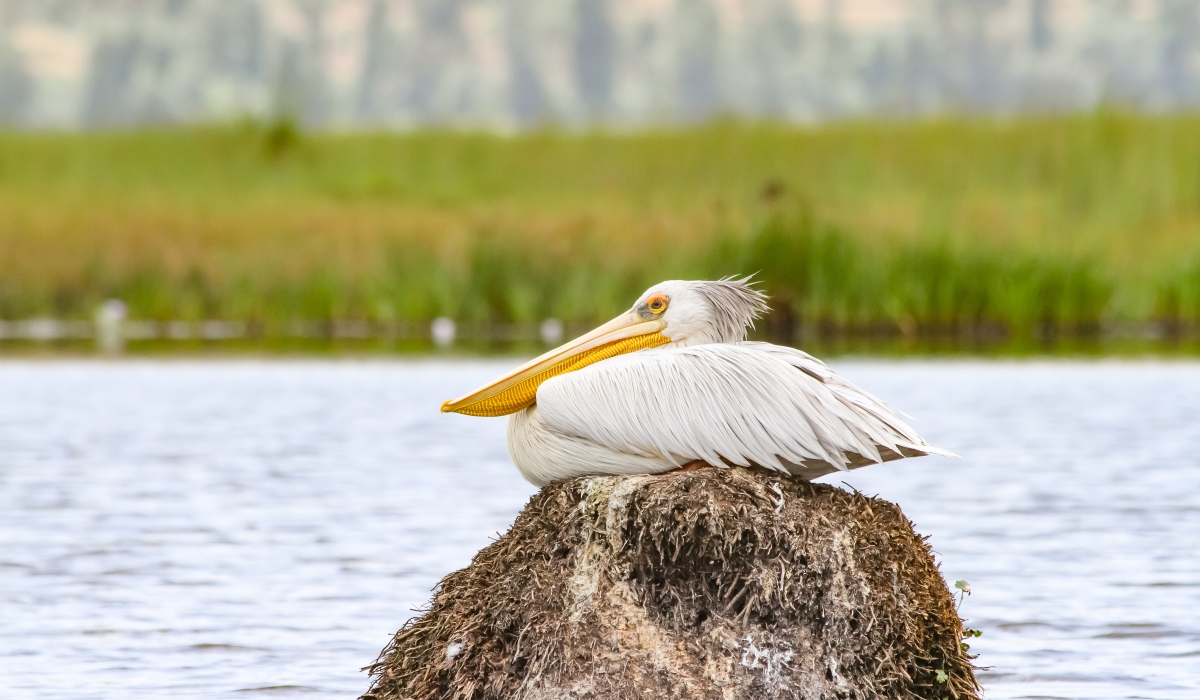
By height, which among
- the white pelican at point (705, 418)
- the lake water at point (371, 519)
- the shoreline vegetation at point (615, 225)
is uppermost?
the shoreline vegetation at point (615, 225)

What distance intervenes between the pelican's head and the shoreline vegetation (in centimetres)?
1459

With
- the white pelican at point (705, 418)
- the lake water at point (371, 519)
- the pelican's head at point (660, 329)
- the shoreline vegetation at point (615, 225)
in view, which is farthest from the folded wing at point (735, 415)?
the shoreline vegetation at point (615, 225)

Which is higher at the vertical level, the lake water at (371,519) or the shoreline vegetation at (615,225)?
the shoreline vegetation at (615,225)

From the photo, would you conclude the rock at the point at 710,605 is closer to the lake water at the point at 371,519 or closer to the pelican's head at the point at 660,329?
the pelican's head at the point at 660,329

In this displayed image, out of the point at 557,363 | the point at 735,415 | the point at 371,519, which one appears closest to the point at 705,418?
the point at 735,415

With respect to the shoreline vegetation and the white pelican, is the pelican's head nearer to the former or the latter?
the white pelican

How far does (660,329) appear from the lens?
209 inches

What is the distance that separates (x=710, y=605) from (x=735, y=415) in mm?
526

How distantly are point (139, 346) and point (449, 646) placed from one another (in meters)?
17.5

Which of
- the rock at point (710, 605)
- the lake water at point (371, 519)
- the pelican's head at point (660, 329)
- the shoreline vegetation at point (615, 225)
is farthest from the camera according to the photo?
the shoreline vegetation at point (615, 225)

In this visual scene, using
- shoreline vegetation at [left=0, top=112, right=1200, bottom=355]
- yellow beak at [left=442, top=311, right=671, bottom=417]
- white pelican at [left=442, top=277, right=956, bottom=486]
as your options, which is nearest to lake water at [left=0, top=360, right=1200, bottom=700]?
yellow beak at [left=442, top=311, right=671, bottom=417]

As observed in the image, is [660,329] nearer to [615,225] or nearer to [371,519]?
[371,519]

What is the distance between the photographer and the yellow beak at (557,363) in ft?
17.1

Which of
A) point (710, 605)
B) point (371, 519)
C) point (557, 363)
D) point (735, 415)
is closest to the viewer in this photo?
point (710, 605)
